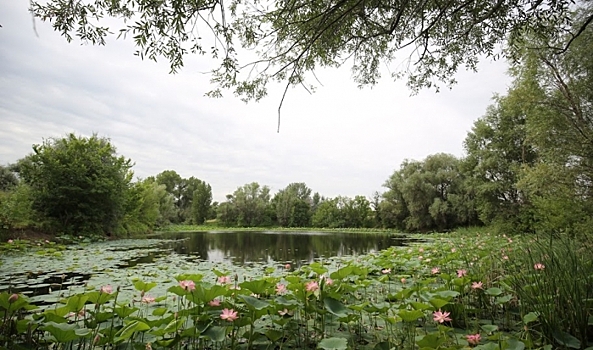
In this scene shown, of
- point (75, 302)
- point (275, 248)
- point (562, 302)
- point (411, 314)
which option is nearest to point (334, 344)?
point (411, 314)

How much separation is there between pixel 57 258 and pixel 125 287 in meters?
3.99

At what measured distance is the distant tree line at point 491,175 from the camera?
775 centimetres

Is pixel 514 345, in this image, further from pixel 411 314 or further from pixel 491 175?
pixel 491 175

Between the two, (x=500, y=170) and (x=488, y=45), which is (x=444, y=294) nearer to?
(x=488, y=45)

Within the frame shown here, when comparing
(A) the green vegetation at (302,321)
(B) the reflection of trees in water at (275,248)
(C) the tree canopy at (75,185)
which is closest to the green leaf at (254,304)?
(A) the green vegetation at (302,321)

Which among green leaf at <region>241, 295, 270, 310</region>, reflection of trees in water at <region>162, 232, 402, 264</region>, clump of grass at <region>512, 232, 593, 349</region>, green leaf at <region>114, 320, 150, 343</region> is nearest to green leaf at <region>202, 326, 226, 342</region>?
green leaf at <region>241, 295, 270, 310</region>

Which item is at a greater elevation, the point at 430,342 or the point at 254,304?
the point at 254,304

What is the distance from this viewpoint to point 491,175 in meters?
15.9

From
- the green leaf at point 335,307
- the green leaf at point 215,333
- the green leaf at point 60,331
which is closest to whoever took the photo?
the green leaf at point 60,331

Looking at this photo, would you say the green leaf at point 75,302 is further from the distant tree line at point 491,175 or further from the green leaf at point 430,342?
the distant tree line at point 491,175

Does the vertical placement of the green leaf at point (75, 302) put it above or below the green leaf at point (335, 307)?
above

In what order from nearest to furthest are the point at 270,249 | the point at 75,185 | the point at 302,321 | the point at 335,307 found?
the point at 335,307, the point at 302,321, the point at 270,249, the point at 75,185

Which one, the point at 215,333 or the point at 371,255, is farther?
the point at 371,255

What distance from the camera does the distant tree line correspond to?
775 cm
